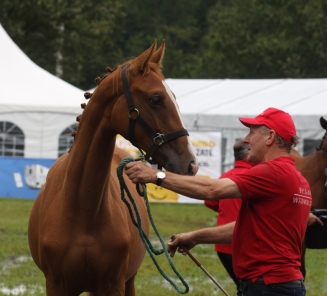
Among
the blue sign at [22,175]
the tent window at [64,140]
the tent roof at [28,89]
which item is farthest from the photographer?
the tent window at [64,140]

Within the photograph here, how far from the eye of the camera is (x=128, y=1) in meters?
68.0

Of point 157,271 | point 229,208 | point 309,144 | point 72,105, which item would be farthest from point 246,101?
point 229,208

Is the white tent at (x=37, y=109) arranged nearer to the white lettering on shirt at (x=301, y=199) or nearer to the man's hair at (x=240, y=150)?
the man's hair at (x=240, y=150)

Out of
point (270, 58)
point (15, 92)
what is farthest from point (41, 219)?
point (270, 58)

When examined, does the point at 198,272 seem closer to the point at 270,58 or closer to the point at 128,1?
the point at 270,58

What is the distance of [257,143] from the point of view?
4.79 m

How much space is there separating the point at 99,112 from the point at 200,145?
55.5ft

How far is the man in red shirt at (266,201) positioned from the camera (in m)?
4.51

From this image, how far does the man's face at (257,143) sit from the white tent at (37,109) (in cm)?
1741

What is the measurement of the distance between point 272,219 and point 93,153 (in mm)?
1337

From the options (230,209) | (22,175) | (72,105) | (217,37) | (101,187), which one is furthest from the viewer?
(217,37)

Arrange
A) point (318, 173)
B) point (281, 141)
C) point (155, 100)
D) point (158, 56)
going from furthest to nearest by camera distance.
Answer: point (318, 173) < point (158, 56) < point (155, 100) < point (281, 141)

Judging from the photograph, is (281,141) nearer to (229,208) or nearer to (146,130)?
(146,130)

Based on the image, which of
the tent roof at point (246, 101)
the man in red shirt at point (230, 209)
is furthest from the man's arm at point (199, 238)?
the tent roof at point (246, 101)
